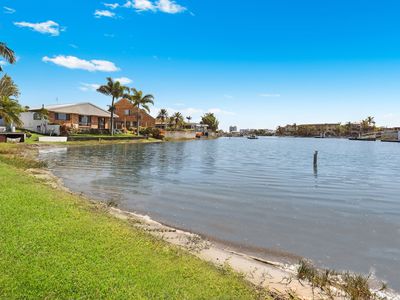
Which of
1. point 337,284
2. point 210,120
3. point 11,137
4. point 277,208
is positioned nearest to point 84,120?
point 11,137

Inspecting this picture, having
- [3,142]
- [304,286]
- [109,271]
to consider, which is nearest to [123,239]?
[109,271]

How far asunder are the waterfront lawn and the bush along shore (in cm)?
2

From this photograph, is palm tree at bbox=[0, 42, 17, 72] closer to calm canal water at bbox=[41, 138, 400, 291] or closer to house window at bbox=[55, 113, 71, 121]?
calm canal water at bbox=[41, 138, 400, 291]

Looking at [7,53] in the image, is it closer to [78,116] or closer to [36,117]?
[36,117]

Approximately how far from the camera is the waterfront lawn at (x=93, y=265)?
5.33 metres

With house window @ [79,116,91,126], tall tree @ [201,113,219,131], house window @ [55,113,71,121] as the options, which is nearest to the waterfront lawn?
house window @ [55,113,71,121]

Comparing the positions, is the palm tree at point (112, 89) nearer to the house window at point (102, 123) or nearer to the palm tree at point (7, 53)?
the house window at point (102, 123)

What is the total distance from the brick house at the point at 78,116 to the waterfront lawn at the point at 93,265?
60.2 metres

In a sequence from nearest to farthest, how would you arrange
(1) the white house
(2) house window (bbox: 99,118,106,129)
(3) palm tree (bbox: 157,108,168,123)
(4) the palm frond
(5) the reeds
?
(5) the reeds < (4) the palm frond < (1) the white house < (2) house window (bbox: 99,118,106,129) < (3) palm tree (bbox: 157,108,168,123)

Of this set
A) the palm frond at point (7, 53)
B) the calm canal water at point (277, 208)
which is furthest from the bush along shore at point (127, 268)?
the palm frond at point (7, 53)

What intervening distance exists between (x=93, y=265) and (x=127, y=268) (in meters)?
0.68

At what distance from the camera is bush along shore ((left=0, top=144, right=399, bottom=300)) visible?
5438 millimetres

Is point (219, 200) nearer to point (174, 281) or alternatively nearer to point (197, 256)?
point (197, 256)

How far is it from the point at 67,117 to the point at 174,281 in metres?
67.4
